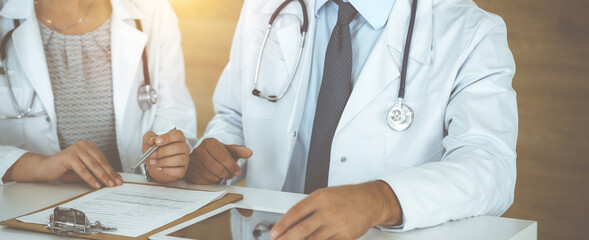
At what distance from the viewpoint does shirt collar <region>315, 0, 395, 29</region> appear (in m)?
1.38

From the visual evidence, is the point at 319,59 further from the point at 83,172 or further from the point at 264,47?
the point at 83,172

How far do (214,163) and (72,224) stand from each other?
1.49 ft

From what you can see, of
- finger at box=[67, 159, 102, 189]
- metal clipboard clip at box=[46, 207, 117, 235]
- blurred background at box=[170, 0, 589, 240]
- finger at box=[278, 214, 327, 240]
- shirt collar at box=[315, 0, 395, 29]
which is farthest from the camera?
blurred background at box=[170, 0, 589, 240]

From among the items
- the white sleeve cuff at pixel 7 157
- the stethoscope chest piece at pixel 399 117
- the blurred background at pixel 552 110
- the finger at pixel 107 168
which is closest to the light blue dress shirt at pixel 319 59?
the stethoscope chest piece at pixel 399 117

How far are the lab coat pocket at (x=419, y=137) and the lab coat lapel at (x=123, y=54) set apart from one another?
2.74 ft

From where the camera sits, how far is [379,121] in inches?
52.2

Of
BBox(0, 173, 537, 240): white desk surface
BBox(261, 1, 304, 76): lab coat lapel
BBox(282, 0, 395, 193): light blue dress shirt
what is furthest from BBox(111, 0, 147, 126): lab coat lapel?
BBox(282, 0, 395, 193): light blue dress shirt

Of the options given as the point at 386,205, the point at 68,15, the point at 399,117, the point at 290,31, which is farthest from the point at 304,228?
the point at 68,15

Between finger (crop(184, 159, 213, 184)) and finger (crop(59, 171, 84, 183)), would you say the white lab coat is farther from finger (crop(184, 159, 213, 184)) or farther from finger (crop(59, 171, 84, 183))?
finger (crop(184, 159, 213, 184))

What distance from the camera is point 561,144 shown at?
2.03 metres

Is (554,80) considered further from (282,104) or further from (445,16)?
(282,104)

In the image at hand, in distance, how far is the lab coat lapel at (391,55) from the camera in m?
1.33

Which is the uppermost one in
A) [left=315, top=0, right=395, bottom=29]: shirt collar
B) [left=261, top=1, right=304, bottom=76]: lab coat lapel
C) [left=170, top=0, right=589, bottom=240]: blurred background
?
[left=315, top=0, right=395, bottom=29]: shirt collar

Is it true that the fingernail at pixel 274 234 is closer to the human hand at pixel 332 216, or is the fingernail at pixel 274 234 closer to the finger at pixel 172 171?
the human hand at pixel 332 216
